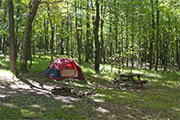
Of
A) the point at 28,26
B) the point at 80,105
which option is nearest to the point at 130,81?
the point at 80,105

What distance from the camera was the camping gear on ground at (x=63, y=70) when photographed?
47.6ft

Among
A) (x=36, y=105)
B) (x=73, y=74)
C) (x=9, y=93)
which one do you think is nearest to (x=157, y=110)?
(x=36, y=105)

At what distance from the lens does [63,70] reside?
1505cm

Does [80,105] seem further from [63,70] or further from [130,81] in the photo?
[130,81]

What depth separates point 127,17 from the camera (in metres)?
21.3

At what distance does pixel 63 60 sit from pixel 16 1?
5.78 m

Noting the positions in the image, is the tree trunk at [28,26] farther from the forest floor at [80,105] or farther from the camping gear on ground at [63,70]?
the forest floor at [80,105]

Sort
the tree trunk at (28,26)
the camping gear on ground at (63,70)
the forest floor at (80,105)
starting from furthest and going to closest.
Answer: the camping gear on ground at (63,70) → the tree trunk at (28,26) → the forest floor at (80,105)

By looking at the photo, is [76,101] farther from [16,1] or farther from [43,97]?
[16,1]

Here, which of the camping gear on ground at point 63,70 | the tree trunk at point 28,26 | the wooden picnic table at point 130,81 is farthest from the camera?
the camping gear on ground at point 63,70

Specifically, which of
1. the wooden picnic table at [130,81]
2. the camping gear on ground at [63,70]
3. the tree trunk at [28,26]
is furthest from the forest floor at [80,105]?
the tree trunk at [28,26]

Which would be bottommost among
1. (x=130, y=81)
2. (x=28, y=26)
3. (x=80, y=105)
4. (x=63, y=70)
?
(x=80, y=105)

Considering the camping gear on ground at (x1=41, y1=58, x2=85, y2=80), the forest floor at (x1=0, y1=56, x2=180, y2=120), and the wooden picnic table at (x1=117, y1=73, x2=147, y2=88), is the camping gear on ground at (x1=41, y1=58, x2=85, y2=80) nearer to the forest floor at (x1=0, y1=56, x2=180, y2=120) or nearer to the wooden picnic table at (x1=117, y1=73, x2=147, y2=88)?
the forest floor at (x1=0, y1=56, x2=180, y2=120)

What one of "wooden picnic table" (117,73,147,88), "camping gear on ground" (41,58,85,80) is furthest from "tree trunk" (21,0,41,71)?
"wooden picnic table" (117,73,147,88)
